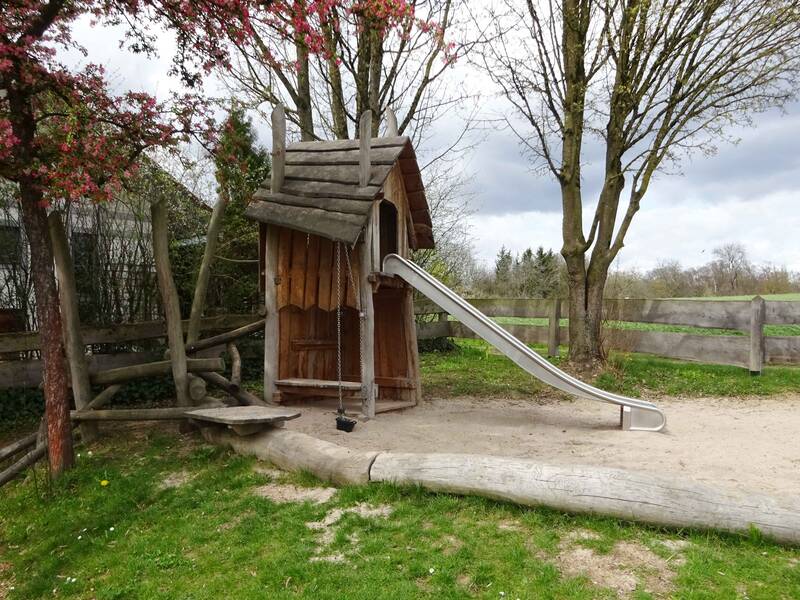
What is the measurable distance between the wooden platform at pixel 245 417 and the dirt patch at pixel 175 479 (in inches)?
20.5

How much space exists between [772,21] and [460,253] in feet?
31.3

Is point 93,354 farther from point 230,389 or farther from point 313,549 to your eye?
point 313,549

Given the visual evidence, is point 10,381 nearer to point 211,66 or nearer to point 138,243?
point 138,243

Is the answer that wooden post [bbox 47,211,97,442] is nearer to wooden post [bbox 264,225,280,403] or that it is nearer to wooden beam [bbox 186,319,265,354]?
wooden beam [bbox 186,319,265,354]

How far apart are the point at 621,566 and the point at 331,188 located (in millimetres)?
4900

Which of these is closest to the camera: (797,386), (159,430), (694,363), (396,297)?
(159,430)

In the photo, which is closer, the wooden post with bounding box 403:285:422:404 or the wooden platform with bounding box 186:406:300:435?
the wooden platform with bounding box 186:406:300:435

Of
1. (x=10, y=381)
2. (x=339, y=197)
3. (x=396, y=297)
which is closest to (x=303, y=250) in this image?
(x=339, y=197)

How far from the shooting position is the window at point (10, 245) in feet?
22.6

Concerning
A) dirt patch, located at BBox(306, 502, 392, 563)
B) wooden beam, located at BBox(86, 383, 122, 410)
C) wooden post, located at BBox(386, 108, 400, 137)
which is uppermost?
wooden post, located at BBox(386, 108, 400, 137)

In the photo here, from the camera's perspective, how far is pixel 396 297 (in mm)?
7375

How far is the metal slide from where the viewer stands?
555 cm

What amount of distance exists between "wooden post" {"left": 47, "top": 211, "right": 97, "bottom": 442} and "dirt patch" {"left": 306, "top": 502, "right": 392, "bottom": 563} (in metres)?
3.38

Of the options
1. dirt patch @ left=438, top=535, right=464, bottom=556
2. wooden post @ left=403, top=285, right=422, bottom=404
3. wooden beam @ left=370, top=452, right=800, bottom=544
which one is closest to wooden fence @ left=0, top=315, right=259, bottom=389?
wooden post @ left=403, top=285, right=422, bottom=404
